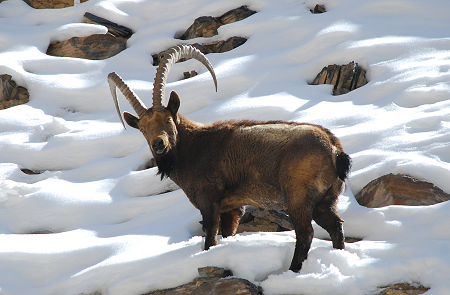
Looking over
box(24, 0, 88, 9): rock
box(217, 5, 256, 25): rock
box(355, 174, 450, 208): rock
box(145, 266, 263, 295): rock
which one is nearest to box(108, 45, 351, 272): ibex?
box(145, 266, 263, 295): rock

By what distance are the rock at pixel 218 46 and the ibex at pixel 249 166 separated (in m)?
8.87

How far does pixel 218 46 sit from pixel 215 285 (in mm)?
11898

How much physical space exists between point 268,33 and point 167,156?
10.4m

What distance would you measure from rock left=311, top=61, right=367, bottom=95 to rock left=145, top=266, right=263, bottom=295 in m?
7.97

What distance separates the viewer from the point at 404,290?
4742 millimetres

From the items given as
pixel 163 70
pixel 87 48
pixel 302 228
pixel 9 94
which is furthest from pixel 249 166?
pixel 87 48

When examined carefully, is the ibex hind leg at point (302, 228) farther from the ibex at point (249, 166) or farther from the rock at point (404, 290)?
the rock at point (404, 290)

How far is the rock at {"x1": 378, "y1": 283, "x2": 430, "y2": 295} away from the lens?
471 cm

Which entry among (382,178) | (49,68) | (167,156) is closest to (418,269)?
(382,178)

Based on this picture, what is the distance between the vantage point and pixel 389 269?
4914 mm

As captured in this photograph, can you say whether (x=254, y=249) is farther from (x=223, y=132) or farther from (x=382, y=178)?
(x=382, y=178)

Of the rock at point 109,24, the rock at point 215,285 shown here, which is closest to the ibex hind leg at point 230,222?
the rock at point 215,285

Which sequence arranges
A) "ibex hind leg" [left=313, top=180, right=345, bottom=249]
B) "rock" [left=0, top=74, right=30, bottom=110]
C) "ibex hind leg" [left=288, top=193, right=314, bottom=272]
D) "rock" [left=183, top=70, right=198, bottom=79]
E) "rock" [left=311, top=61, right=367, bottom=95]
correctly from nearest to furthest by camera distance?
1. "ibex hind leg" [left=288, top=193, right=314, bottom=272]
2. "ibex hind leg" [left=313, top=180, right=345, bottom=249]
3. "rock" [left=311, top=61, right=367, bottom=95]
4. "rock" [left=0, top=74, right=30, bottom=110]
5. "rock" [left=183, top=70, right=198, bottom=79]

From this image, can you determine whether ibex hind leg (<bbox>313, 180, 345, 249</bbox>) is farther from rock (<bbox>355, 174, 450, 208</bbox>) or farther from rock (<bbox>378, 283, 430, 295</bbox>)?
rock (<bbox>355, 174, 450, 208</bbox>)
